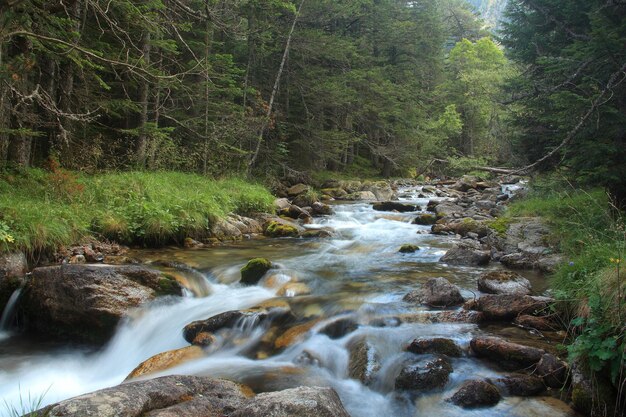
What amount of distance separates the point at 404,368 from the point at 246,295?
3399 mm

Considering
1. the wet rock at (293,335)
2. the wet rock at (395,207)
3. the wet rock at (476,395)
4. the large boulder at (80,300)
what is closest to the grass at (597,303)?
the wet rock at (476,395)

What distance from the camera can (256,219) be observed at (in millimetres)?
13336

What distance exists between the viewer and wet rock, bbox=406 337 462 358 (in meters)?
4.79

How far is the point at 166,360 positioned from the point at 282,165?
15.0 meters

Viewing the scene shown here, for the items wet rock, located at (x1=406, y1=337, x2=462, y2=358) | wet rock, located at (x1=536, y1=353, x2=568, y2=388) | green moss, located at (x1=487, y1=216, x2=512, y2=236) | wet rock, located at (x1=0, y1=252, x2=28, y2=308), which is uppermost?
green moss, located at (x1=487, y1=216, x2=512, y2=236)

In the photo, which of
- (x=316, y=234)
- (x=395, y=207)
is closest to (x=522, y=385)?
(x=316, y=234)

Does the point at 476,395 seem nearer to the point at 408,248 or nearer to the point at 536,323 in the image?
the point at 536,323

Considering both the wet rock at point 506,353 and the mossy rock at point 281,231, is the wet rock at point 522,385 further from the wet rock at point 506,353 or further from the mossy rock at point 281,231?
the mossy rock at point 281,231

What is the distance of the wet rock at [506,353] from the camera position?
14.4 ft

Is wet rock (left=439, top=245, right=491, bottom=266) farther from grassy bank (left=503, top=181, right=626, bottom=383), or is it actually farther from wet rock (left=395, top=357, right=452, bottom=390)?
wet rock (left=395, top=357, right=452, bottom=390)

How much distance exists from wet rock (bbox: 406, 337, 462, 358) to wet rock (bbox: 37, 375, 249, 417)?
200cm

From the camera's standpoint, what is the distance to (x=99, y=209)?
9.31 meters

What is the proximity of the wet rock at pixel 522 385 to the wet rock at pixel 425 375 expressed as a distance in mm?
517

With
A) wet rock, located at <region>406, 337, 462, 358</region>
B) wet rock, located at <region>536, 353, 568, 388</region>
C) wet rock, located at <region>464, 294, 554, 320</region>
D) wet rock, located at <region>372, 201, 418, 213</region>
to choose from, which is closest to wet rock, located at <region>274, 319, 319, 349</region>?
wet rock, located at <region>406, 337, 462, 358</region>
